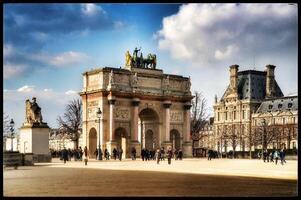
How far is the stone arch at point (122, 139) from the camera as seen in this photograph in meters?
69.1

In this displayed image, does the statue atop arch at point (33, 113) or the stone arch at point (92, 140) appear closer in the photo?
the statue atop arch at point (33, 113)

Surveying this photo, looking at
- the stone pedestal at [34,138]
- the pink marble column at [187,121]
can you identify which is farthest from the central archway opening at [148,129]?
the stone pedestal at [34,138]

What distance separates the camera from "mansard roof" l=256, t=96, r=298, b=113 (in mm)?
126381

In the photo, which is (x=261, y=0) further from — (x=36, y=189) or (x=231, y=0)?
(x=36, y=189)

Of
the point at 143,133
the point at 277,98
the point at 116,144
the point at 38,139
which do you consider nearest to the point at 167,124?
the point at 143,133

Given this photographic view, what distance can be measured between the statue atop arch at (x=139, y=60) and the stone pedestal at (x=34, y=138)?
3018cm

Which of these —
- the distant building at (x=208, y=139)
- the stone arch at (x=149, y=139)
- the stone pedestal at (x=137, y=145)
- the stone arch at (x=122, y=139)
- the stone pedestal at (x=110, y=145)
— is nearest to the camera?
the stone pedestal at (x=110, y=145)

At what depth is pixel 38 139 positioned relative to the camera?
4178 centimetres

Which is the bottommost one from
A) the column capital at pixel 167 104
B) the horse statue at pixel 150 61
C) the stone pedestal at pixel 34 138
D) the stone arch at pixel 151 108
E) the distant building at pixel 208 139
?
the distant building at pixel 208 139

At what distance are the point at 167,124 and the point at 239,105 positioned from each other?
69.4 m

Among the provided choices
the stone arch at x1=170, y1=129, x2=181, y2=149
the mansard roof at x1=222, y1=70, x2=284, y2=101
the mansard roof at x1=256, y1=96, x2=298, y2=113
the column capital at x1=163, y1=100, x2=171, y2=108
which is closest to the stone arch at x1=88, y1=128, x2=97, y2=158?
the column capital at x1=163, y1=100, x2=171, y2=108

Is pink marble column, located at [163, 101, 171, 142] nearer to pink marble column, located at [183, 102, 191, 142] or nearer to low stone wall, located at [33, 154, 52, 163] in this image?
pink marble column, located at [183, 102, 191, 142]

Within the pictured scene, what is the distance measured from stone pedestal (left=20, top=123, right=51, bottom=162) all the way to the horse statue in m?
31.9

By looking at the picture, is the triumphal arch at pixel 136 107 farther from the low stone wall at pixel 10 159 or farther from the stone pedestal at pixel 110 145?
the low stone wall at pixel 10 159
